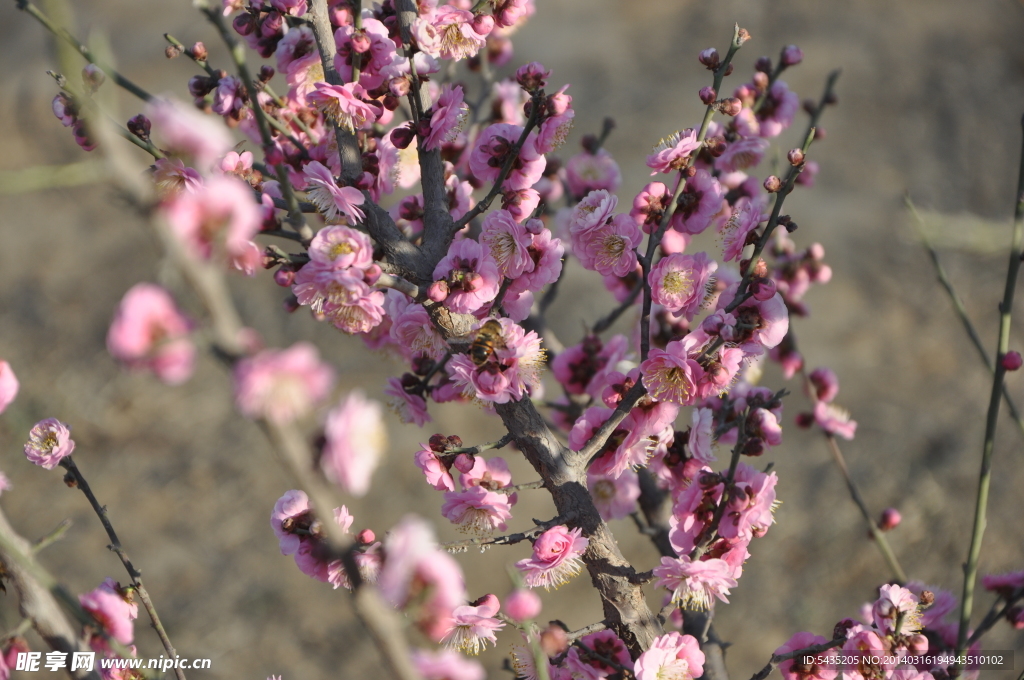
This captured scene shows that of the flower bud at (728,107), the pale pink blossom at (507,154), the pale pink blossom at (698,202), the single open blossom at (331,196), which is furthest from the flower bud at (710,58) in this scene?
the single open blossom at (331,196)

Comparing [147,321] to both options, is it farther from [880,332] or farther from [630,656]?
[880,332]

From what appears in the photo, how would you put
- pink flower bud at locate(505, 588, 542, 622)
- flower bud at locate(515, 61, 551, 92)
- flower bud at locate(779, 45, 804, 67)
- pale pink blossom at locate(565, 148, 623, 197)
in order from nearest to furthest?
pink flower bud at locate(505, 588, 542, 622) < flower bud at locate(515, 61, 551, 92) < flower bud at locate(779, 45, 804, 67) < pale pink blossom at locate(565, 148, 623, 197)

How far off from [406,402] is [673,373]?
22.6 inches

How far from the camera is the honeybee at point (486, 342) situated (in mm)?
1118

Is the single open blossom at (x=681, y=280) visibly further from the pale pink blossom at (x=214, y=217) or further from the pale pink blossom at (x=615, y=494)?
the pale pink blossom at (x=214, y=217)

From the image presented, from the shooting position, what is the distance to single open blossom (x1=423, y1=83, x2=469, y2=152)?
1.21 m

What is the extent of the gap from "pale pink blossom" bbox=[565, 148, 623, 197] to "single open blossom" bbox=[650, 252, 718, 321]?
62 cm

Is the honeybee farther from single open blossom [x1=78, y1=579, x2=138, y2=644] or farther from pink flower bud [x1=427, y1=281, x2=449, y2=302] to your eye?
single open blossom [x1=78, y1=579, x2=138, y2=644]

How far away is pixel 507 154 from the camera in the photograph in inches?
51.5

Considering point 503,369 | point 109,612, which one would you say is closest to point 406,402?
point 503,369

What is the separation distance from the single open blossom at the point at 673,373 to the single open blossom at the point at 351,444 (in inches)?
25.6

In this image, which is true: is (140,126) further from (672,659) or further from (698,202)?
(672,659)

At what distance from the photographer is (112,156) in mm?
503

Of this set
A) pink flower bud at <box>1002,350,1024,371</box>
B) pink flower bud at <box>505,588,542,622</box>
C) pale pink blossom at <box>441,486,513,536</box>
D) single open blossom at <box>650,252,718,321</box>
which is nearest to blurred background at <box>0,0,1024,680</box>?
pink flower bud at <box>1002,350,1024,371</box>
